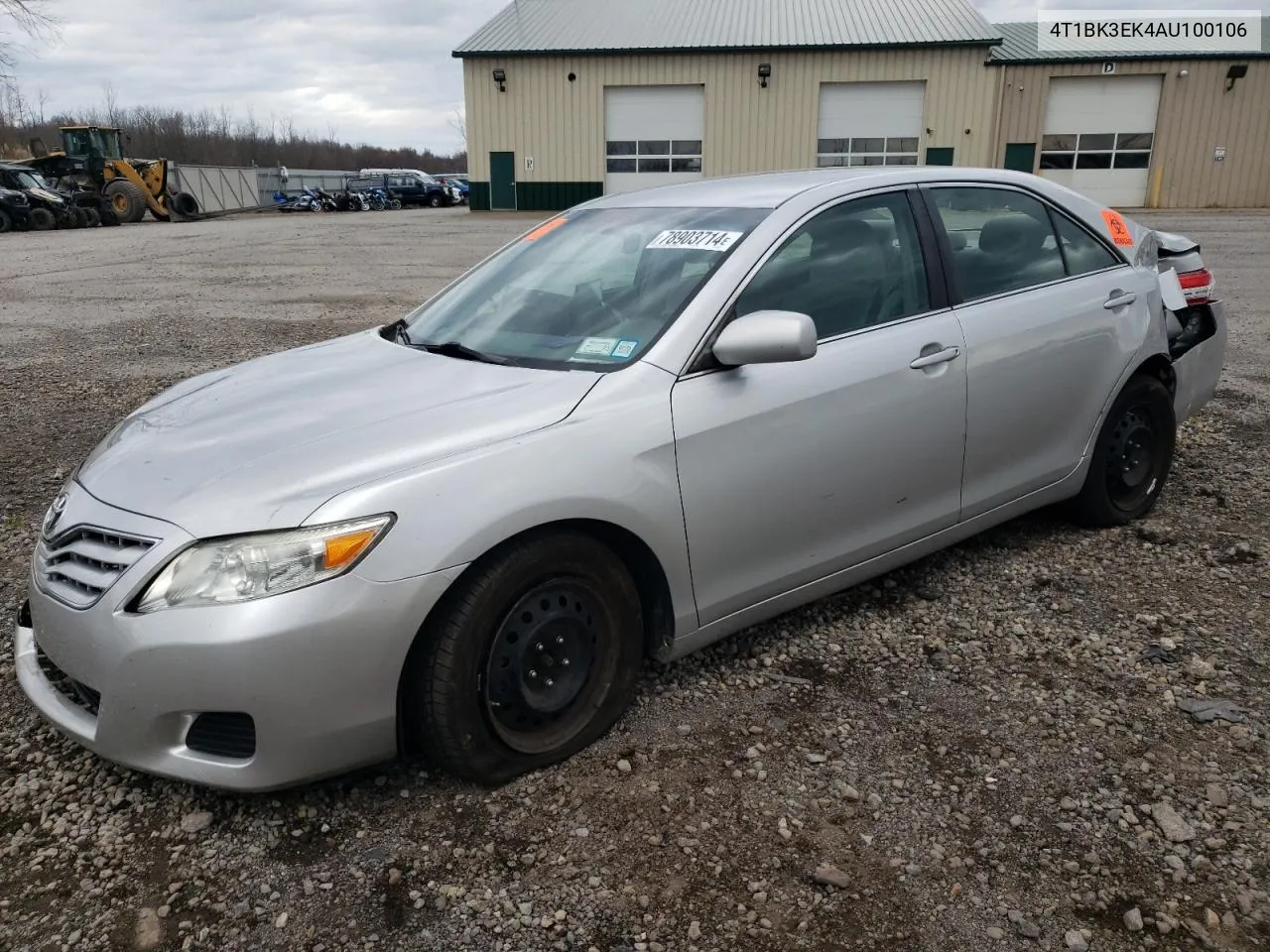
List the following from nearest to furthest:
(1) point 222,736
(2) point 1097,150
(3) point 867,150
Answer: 1. (1) point 222,736
2. (3) point 867,150
3. (2) point 1097,150

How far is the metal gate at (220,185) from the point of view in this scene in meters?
40.7

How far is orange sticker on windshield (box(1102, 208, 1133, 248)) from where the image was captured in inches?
165

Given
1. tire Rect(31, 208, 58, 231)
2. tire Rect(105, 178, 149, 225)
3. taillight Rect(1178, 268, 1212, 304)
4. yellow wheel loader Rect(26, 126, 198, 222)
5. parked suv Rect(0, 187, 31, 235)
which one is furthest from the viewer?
yellow wheel loader Rect(26, 126, 198, 222)

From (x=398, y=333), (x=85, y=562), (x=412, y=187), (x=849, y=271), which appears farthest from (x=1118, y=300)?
(x=412, y=187)

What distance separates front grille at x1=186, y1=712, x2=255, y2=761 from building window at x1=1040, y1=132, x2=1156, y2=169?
105ft

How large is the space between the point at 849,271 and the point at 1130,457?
1837 mm

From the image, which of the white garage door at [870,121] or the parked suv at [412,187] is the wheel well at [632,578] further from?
the parked suv at [412,187]

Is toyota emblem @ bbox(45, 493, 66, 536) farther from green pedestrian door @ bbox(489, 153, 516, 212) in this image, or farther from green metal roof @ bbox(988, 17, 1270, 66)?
green metal roof @ bbox(988, 17, 1270, 66)

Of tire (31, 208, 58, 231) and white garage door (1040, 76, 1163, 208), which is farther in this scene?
white garage door (1040, 76, 1163, 208)

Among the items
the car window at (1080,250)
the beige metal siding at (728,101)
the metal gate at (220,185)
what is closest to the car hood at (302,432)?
the car window at (1080,250)

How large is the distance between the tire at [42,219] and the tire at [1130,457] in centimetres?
3113

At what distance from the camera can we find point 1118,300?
4.04 m

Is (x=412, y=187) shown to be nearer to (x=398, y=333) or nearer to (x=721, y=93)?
(x=721, y=93)

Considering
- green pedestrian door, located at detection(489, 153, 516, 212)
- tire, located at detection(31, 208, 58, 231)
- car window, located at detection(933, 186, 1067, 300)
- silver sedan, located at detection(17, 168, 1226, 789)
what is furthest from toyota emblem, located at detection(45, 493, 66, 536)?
tire, located at detection(31, 208, 58, 231)
